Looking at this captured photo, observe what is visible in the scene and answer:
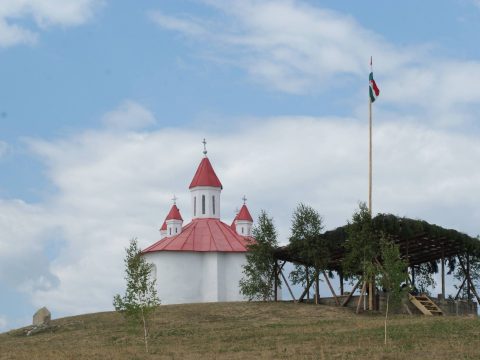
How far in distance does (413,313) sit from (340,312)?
459cm

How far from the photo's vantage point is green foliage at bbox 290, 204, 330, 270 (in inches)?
2196

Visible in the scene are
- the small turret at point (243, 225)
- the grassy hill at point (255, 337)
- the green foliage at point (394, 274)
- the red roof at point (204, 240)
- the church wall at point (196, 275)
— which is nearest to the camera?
the grassy hill at point (255, 337)

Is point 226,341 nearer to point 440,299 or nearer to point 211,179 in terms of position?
point 440,299

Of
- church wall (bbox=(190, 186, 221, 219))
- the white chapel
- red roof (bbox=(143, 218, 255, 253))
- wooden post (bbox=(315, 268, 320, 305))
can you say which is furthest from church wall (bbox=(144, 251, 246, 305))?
wooden post (bbox=(315, 268, 320, 305))

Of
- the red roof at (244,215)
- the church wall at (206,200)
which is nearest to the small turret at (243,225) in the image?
the red roof at (244,215)

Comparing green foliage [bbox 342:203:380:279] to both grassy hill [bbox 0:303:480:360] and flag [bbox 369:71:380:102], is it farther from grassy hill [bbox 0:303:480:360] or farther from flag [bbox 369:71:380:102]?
flag [bbox 369:71:380:102]

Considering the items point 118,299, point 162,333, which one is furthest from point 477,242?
point 118,299

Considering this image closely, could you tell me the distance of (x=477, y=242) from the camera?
54.3 metres

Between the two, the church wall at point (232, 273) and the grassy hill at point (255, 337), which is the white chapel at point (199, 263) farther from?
the grassy hill at point (255, 337)

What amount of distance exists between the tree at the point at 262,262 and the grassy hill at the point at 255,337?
5.35 meters

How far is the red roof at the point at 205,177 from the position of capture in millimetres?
82062

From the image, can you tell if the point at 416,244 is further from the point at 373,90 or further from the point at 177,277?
the point at 177,277

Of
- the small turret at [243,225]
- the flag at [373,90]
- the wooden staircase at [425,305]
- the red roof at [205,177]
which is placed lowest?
the wooden staircase at [425,305]

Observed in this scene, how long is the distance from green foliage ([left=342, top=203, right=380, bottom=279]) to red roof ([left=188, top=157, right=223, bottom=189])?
31.9m
